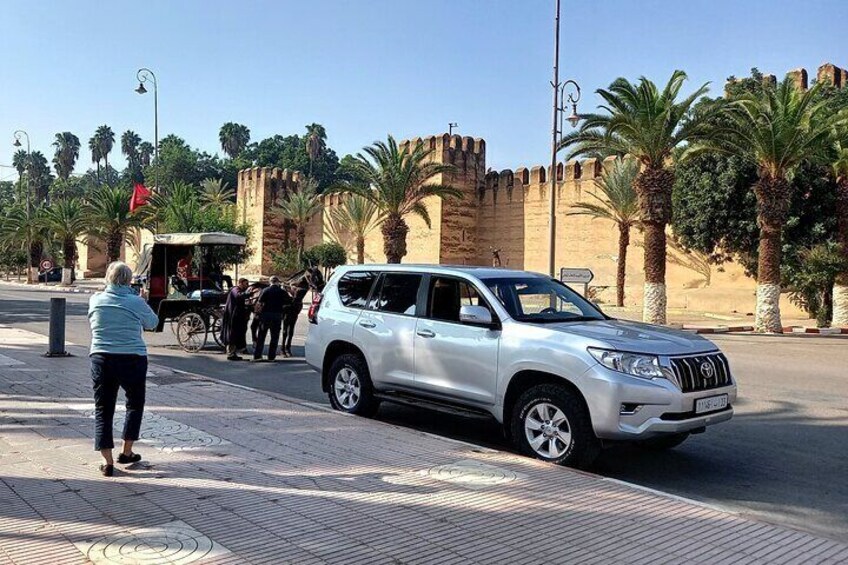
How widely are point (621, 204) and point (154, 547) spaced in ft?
99.6

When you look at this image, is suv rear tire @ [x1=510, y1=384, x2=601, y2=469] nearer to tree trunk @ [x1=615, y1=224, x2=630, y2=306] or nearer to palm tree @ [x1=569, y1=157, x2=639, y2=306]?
palm tree @ [x1=569, y1=157, x2=639, y2=306]

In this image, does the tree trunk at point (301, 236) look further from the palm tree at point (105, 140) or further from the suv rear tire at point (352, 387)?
the palm tree at point (105, 140)

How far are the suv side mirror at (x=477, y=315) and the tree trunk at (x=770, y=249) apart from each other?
18749mm

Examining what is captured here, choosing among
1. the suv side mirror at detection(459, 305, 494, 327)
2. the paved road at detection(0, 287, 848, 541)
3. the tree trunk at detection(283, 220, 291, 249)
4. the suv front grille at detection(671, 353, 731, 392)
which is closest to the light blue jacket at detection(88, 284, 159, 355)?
the suv side mirror at detection(459, 305, 494, 327)

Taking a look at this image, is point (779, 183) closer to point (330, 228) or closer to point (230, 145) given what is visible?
point (330, 228)

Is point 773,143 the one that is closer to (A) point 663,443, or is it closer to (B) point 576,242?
(B) point 576,242

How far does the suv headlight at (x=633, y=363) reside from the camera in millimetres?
5859

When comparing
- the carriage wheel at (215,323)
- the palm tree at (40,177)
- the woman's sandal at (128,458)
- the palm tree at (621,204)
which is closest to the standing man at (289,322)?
the carriage wheel at (215,323)

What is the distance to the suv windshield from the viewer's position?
22.8 ft

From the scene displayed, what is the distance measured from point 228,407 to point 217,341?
6.82m

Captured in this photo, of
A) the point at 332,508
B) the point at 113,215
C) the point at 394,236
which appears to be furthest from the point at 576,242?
the point at 332,508

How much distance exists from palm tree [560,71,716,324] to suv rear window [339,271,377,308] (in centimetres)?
1661

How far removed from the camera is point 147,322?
5777 mm

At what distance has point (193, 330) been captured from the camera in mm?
14852
